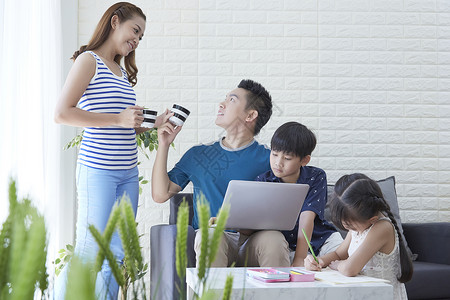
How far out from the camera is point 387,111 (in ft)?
14.0

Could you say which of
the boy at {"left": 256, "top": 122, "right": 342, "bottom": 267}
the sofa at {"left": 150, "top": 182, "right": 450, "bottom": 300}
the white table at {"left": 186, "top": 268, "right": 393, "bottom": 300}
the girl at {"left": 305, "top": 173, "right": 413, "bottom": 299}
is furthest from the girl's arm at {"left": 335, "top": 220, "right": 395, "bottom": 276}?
the sofa at {"left": 150, "top": 182, "right": 450, "bottom": 300}

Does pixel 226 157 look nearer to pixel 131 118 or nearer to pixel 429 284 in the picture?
pixel 131 118

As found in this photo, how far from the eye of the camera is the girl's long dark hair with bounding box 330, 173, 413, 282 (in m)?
2.17

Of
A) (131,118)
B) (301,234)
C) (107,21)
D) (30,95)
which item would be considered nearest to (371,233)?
(301,234)

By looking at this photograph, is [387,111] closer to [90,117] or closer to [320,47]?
[320,47]

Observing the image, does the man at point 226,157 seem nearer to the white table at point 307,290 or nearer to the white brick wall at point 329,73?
the white table at point 307,290

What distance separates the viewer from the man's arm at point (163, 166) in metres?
2.54

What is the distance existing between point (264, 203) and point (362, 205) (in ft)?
1.30

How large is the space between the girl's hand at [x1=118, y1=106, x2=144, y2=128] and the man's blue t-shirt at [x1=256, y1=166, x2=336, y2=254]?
70cm

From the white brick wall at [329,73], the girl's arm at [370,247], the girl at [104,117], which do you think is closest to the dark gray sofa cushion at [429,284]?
the white brick wall at [329,73]

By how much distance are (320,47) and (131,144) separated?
2.19 m

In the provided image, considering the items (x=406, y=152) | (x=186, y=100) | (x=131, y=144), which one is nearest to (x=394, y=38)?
(x=406, y=152)

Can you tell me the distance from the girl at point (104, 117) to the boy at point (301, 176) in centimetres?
60

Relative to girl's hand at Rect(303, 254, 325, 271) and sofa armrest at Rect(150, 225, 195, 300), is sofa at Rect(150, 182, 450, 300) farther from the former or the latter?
girl's hand at Rect(303, 254, 325, 271)
